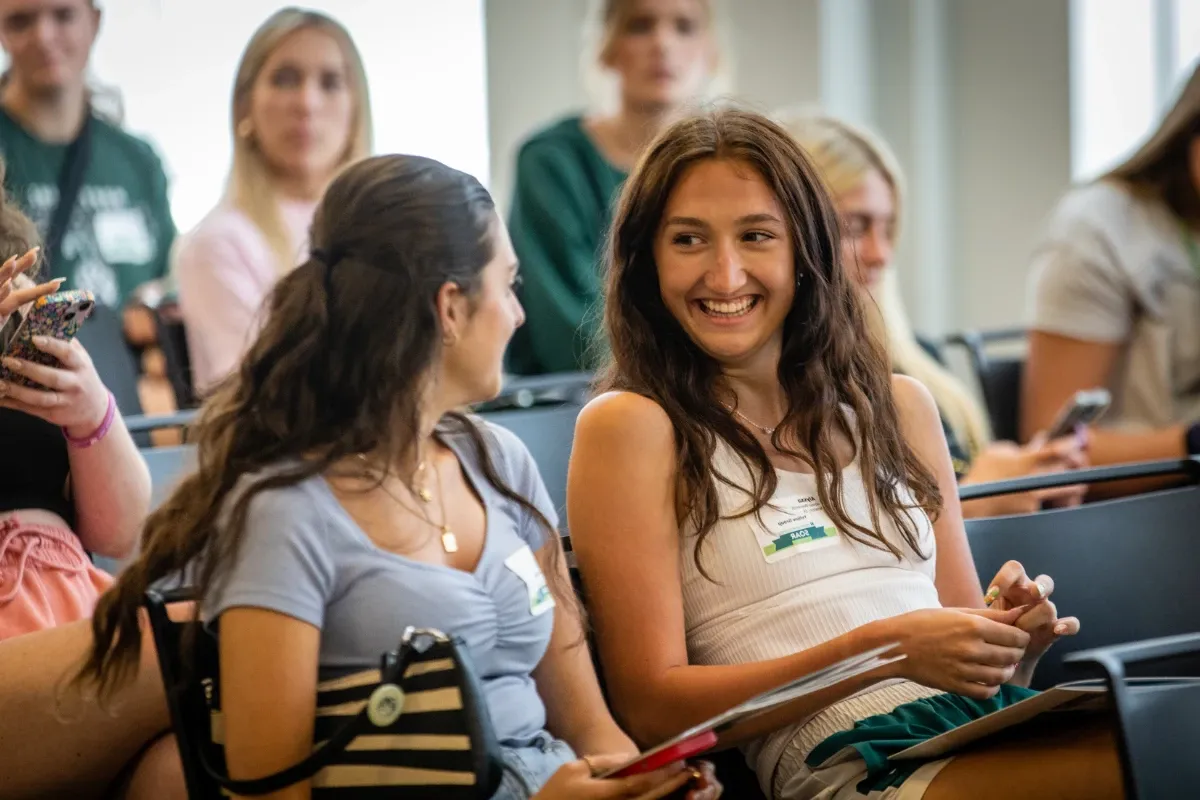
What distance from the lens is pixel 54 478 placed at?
2.09 m

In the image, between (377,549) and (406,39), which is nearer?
(377,549)

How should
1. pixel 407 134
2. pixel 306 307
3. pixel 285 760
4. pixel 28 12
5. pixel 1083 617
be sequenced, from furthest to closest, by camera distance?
pixel 407 134 < pixel 28 12 < pixel 1083 617 < pixel 306 307 < pixel 285 760

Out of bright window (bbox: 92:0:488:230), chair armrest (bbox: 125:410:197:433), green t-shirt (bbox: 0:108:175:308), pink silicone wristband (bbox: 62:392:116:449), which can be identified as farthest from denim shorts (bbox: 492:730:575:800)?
bright window (bbox: 92:0:488:230)

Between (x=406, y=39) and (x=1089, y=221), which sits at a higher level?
(x=406, y=39)

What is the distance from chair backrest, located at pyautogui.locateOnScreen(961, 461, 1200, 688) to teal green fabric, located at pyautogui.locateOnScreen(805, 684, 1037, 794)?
14.6 inches

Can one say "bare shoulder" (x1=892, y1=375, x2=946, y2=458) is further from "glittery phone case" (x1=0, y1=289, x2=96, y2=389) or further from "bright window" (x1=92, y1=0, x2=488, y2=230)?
"bright window" (x1=92, y1=0, x2=488, y2=230)

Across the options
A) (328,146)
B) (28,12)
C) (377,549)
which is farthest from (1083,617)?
(28,12)

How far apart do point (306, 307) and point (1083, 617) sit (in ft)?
4.38

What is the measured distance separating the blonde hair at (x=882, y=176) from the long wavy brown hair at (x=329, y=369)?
1697 millimetres

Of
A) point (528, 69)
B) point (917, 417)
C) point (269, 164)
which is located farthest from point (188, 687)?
point (528, 69)

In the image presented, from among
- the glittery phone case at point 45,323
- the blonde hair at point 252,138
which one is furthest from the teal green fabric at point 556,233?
the glittery phone case at point 45,323

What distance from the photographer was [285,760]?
59.1 inches

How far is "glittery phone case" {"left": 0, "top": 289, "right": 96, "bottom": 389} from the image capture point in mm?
1854

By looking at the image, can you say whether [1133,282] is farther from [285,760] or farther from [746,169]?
[285,760]
